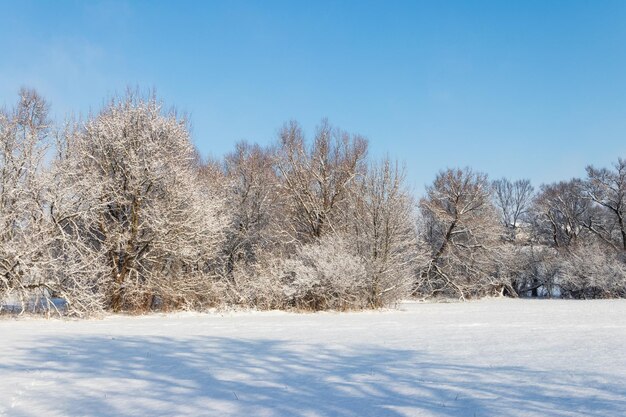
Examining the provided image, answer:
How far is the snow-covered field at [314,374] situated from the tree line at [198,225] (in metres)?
7.52

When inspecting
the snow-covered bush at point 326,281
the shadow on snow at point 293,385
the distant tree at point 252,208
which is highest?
the distant tree at point 252,208

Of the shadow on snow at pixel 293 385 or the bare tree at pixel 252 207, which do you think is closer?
the shadow on snow at pixel 293 385

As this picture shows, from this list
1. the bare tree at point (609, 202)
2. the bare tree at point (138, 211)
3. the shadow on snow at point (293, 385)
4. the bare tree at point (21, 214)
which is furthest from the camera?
the bare tree at point (609, 202)

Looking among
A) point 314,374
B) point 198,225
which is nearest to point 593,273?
point 198,225

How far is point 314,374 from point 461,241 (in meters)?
30.0

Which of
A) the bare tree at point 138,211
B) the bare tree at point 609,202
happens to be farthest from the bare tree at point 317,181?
the bare tree at point 609,202

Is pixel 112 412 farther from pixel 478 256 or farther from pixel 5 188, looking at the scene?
pixel 478 256

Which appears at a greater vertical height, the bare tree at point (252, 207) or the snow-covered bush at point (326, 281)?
the bare tree at point (252, 207)

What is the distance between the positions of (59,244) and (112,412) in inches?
617

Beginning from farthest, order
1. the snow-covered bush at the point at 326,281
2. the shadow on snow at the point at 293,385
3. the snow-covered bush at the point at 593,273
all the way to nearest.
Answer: the snow-covered bush at the point at 593,273 < the snow-covered bush at the point at 326,281 < the shadow on snow at the point at 293,385

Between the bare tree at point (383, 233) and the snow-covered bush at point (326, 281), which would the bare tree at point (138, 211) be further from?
the bare tree at point (383, 233)

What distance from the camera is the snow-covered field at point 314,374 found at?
207 inches

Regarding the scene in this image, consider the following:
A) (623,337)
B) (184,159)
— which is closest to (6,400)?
(623,337)

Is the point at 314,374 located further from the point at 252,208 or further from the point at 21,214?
the point at 252,208
